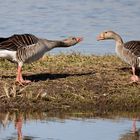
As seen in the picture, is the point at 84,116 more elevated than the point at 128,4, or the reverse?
the point at 128,4

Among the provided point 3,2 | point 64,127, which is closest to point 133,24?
point 3,2

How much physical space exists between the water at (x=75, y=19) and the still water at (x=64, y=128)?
684 centimetres

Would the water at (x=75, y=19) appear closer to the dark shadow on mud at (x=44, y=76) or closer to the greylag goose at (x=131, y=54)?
the greylag goose at (x=131, y=54)

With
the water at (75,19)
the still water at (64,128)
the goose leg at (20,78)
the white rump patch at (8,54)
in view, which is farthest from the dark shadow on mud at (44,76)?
the water at (75,19)

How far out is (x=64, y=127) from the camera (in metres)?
12.9

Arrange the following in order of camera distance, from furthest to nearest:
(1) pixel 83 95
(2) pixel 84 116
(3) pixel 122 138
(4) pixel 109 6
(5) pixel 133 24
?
(4) pixel 109 6, (5) pixel 133 24, (1) pixel 83 95, (2) pixel 84 116, (3) pixel 122 138

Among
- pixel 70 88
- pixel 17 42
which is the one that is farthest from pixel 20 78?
pixel 70 88

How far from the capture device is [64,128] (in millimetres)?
12805

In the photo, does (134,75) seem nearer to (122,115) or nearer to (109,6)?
(122,115)

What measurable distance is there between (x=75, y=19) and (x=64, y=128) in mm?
13340

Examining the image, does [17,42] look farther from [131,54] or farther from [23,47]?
[131,54]

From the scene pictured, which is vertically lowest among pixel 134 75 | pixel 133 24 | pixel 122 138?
pixel 122 138

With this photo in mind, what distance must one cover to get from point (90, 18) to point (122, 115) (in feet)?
40.7

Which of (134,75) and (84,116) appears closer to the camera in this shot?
(84,116)
